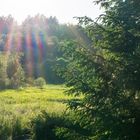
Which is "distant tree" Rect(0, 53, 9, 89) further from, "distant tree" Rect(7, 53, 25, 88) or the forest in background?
the forest in background

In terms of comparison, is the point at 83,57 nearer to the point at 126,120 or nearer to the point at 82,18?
the point at 82,18

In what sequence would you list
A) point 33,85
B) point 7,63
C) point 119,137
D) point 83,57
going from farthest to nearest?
point 33,85 < point 7,63 < point 83,57 < point 119,137

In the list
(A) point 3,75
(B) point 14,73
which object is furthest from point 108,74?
(B) point 14,73

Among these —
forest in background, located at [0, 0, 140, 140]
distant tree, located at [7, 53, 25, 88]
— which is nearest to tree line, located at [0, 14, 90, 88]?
distant tree, located at [7, 53, 25, 88]

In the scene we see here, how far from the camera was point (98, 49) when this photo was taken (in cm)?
990

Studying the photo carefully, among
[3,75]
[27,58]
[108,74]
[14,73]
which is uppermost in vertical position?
[27,58]

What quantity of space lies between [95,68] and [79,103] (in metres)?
0.87

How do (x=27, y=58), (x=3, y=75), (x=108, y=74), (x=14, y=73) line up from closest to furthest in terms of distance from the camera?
(x=108, y=74), (x=3, y=75), (x=14, y=73), (x=27, y=58)

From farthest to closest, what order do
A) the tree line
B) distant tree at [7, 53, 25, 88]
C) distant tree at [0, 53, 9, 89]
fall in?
1. the tree line
2. distant tree at [7, 53, 25, 88]
3. distant tree at [0, 53, 9, 89]

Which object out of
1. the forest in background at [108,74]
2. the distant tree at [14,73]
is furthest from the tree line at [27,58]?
the forest in background at [108,74]

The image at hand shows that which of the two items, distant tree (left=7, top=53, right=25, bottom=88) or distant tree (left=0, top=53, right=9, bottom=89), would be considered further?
distant tree (left=7, top=53, right=25, bottom=88)

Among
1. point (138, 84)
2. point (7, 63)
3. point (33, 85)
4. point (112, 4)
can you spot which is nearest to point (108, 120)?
point (138, 84)

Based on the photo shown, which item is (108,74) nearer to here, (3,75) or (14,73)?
(3,75)

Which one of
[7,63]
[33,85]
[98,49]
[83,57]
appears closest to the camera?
[83,57]
